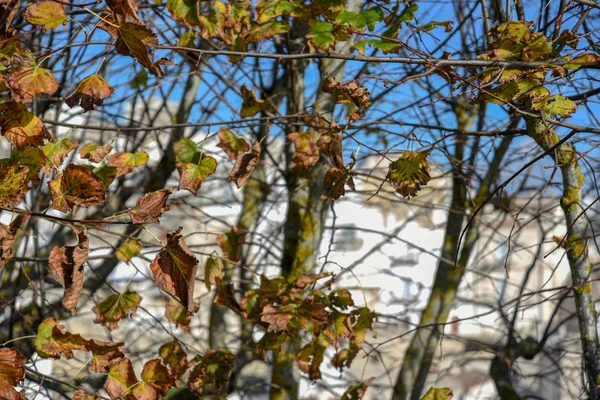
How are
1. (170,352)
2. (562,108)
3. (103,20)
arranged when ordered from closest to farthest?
1. (103,20)
2. (562,108)
3. (170,352)

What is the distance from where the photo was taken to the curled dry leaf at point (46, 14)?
5.72ft

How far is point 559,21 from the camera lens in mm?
2178

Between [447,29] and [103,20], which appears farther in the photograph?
[447,29]

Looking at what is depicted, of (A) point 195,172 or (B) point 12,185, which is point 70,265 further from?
(A) point 195,172

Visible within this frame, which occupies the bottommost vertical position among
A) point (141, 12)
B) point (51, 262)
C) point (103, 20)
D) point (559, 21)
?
point (51, 262)

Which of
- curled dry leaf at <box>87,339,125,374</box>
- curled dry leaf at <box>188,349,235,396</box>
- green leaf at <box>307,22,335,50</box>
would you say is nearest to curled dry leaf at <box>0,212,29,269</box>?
curled dry leaf at <box>87,339,125,374</box>

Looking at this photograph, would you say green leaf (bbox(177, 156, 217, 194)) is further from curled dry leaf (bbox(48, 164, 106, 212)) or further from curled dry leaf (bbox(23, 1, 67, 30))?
curled dry leaf (bbox(23, 1, 67, 30))

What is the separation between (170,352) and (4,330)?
1.36m

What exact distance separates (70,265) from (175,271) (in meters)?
0.29

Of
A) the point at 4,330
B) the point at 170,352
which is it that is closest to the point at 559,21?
the point at 170,352

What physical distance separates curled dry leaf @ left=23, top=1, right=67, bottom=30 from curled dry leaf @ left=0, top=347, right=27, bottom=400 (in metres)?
0.88

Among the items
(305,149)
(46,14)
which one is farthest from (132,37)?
(305,149)

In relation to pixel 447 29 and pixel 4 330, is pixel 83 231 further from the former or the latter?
pixel 4 330

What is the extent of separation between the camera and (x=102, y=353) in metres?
2.14
